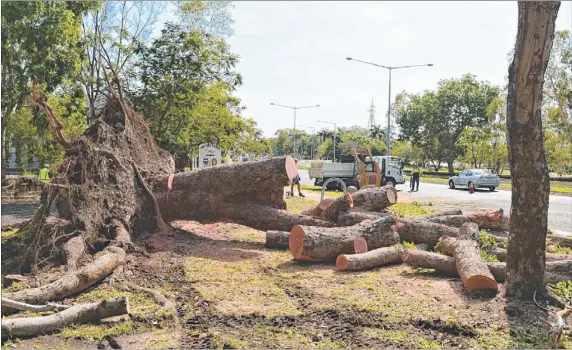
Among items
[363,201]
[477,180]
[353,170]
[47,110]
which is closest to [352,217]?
[363,201]

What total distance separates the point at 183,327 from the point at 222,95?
1811 centimetres

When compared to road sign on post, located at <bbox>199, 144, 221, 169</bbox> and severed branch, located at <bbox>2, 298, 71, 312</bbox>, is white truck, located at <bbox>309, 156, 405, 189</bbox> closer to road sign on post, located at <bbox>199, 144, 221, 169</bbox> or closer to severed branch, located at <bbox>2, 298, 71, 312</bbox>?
road sign on post, located at <bbox>199, 144, 221, 169</bbox>

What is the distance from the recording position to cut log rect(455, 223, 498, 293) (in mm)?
6328

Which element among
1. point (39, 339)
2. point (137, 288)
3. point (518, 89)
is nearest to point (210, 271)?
point (137, 288)

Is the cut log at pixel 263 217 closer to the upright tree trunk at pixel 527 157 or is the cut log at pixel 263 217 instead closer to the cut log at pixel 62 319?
the upright tree trunk at pixel 527 157

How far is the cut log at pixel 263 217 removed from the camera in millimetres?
10539

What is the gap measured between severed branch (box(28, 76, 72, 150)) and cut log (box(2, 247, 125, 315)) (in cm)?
254

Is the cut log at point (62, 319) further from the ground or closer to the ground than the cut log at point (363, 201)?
closer to the ground

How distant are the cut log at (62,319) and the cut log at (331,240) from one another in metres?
3.59

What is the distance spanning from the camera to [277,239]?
9914mm

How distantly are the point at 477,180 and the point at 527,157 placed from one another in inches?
1016

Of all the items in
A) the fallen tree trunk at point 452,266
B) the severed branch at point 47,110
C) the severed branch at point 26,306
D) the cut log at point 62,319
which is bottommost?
the cut log at point 62,319

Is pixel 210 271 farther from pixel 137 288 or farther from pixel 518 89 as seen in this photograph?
pixel 518 89

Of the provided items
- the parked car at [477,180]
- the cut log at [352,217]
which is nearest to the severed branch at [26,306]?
the cut log at [352,217]
